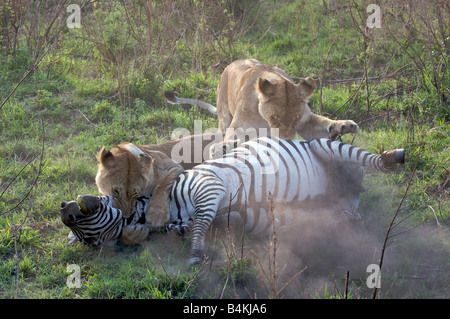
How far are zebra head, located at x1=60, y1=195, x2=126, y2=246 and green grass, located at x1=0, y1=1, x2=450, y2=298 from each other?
0.14m

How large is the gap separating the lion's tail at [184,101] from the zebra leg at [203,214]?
8.88 feet

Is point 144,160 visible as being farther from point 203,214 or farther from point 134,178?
point 203,214

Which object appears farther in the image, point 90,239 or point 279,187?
point 279,187

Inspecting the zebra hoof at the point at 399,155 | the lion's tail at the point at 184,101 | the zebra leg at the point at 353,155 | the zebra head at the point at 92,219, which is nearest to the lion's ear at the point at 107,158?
the zebra head at the point at 92,219

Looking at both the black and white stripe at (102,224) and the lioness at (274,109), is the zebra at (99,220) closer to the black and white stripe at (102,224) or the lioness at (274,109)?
the black and white stripe at (102,224)

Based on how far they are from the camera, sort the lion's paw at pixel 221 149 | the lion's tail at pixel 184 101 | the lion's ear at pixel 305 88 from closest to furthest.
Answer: the lion's paw at pixel 221 149 → the lion's ear at pixel 305 88 → the lion's tail at pixel 184 101

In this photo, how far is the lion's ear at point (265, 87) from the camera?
17.3 feet

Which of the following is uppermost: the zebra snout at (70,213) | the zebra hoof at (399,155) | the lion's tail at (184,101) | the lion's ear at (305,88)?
the lion's ear at (305,88)

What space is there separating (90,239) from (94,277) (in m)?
0.36

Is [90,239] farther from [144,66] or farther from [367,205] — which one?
[144,66]

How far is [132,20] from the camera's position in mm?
8375

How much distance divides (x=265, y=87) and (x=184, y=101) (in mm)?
1940
